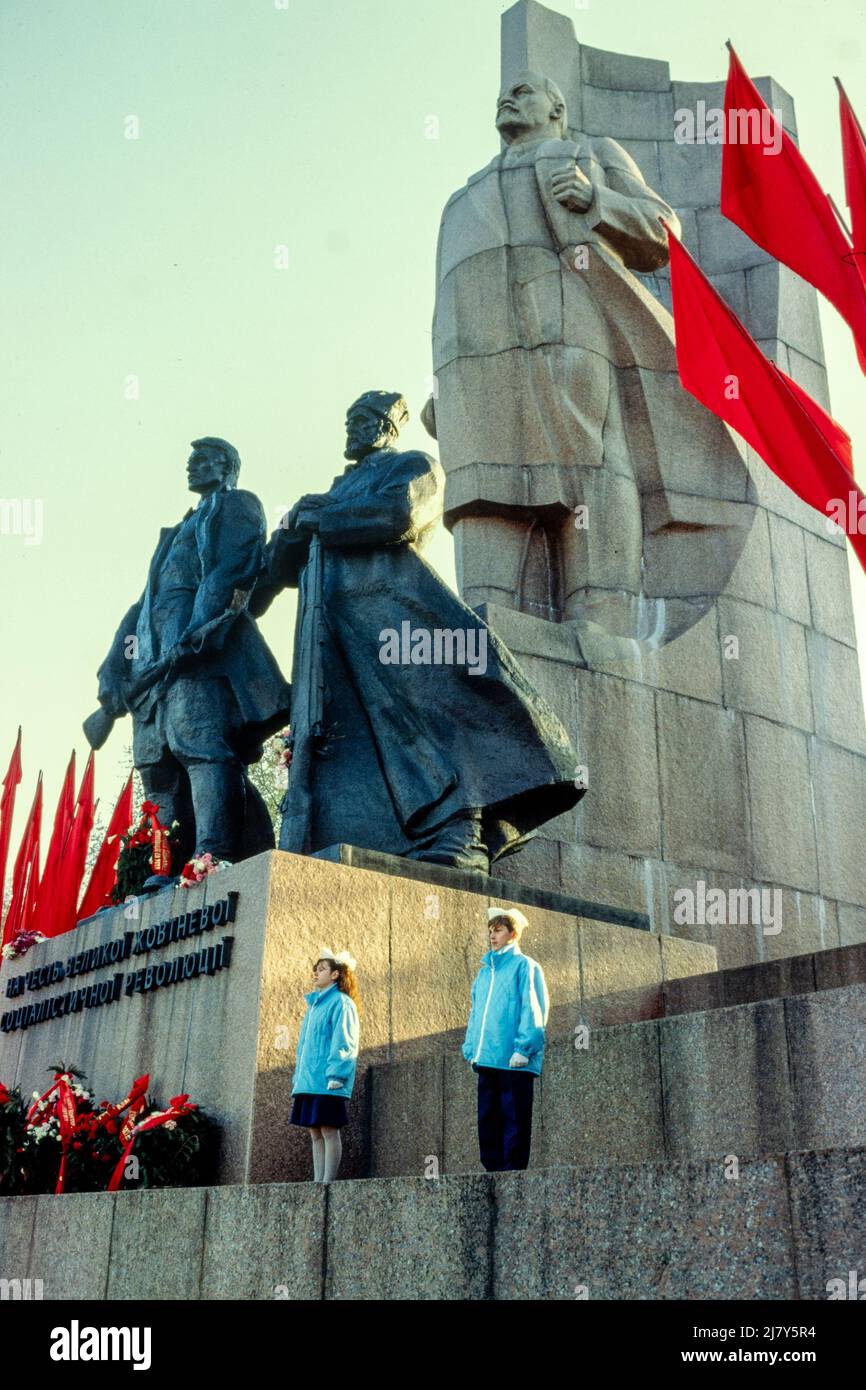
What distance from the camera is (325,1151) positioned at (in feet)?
24.6

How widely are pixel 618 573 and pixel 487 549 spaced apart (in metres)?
Result: 1.25

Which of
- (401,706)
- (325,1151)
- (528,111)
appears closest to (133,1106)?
(325,1151)

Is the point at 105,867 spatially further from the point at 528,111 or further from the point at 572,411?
the point at 528,111

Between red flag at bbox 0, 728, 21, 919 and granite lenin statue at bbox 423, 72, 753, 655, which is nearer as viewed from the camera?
granite lenin statue at bbox 423, 72, 753, 655

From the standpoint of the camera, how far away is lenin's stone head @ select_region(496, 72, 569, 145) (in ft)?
52.0

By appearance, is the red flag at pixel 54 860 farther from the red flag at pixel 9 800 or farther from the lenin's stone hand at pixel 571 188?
the lenin's stone hand at pixel 571 188

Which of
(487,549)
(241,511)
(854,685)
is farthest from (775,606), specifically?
(241,511)

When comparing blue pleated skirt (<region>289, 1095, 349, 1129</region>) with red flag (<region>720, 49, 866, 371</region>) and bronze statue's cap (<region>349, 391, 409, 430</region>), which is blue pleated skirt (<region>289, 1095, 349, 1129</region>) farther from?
red flag (<region>720, 49, 866, 371</region>)

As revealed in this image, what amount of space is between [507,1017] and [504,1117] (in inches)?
17.7

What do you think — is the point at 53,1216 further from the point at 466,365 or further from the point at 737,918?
the point at 466,365

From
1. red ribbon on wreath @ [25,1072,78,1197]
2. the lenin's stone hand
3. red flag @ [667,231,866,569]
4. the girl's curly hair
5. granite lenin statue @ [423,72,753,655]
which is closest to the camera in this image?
the girl's curly hair

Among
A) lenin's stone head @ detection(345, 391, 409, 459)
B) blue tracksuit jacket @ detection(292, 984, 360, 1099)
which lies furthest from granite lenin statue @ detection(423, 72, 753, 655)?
blue tracksuit jacket @ detection(292, 984, 360, 1099)

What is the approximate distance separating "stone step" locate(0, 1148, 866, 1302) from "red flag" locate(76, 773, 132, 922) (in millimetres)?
7754

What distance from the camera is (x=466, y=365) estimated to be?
15.1 metres
